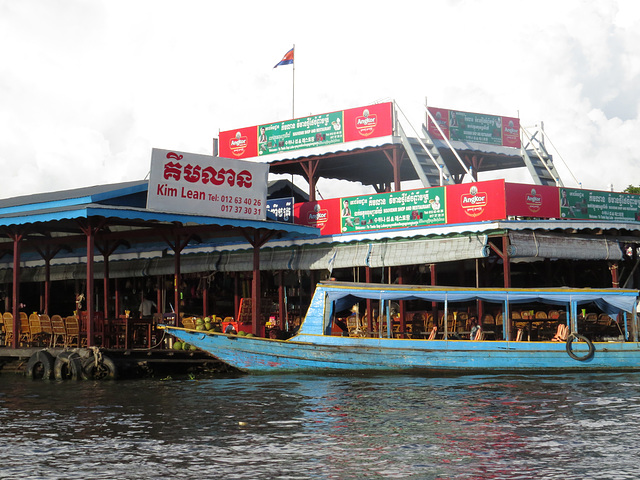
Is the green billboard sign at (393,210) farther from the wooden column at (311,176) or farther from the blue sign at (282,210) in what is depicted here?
the wooden column at (311,176)

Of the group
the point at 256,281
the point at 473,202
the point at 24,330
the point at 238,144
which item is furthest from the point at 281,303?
the point at 24,330

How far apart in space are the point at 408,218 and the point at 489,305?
16.6ft

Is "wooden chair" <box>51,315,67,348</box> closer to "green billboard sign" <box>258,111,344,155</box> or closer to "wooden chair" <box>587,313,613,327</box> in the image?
"green billboard sign" <box>258,111,344,155</box>

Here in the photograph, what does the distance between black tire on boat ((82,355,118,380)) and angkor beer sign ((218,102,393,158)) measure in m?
12.3

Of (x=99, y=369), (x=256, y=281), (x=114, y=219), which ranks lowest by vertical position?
(x=99, y=369)

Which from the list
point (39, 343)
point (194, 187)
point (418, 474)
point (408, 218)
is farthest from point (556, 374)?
point (39, 343)

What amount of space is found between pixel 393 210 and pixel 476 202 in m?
2.86

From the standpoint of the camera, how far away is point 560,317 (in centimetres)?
2483

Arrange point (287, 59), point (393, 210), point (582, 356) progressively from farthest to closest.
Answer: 1. point (287, 59)
2. point (393, 210)
3. point (582, 356)

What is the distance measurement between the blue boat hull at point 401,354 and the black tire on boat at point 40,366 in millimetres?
3311

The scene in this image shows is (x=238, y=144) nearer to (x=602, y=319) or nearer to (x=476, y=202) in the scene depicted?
(x=476, y=202)

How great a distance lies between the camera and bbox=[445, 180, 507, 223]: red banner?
23.1 meters

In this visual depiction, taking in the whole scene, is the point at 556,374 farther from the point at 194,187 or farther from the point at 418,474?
the point at 418,474

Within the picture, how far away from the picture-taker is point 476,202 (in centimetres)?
2347
